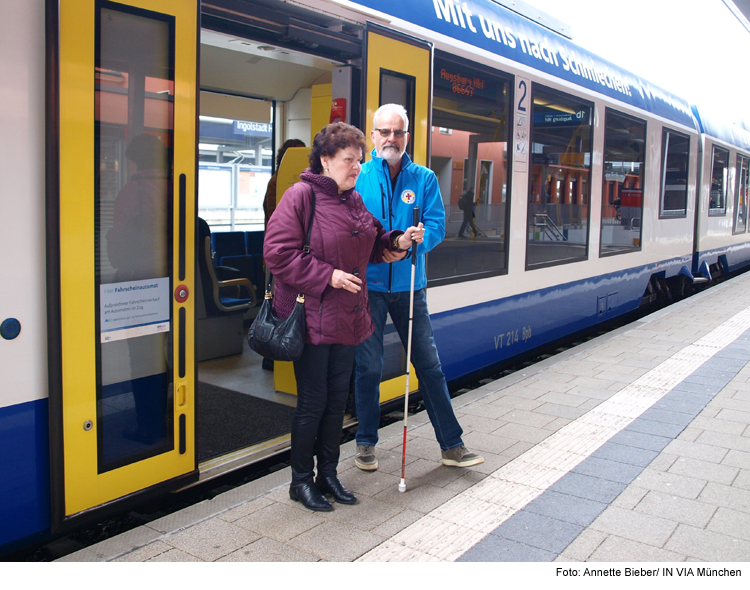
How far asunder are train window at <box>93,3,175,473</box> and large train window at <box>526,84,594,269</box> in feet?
12.2

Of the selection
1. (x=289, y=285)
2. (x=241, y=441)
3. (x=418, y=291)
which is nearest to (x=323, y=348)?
(x=289, y=285)

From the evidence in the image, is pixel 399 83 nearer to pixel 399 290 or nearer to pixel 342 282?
pixel 399 290

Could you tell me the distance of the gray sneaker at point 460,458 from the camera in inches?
144

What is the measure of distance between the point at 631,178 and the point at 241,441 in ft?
19.9

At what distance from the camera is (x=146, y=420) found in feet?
9.77

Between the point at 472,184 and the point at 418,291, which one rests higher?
the point at 472,184

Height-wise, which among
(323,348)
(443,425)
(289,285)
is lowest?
(443,425)

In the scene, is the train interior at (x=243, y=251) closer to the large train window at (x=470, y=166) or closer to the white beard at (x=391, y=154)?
the large train window at (x=470, y=166)

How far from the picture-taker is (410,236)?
317cm

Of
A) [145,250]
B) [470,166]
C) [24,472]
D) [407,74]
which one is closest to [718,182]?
[470,166]

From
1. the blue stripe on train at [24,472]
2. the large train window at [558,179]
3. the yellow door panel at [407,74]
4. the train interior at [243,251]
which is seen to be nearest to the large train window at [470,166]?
the yellow door panel at [407,74]

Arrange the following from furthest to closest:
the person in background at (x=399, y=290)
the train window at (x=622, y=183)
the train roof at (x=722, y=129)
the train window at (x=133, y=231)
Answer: the train roof at (x=722, y=129) → the train window at (x=622, y=183) → the person in background at (x=399, y=290) → the train window at (x=133, y=231)

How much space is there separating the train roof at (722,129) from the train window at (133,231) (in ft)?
32.6

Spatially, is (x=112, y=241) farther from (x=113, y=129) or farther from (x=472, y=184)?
(x=472, y=184)
